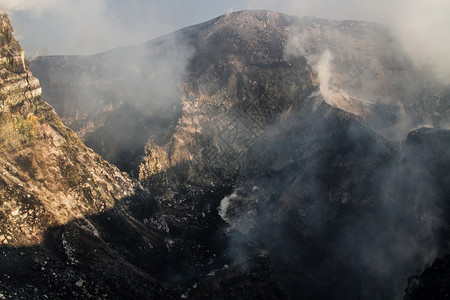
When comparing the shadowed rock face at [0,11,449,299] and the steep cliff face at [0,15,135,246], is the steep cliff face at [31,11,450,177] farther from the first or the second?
the steep cliff face at [0,15,135,246]

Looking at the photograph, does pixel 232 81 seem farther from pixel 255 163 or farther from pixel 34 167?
pixel 34 167

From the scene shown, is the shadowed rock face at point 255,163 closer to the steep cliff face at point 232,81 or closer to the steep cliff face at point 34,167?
the steep cliff face at point 232,81

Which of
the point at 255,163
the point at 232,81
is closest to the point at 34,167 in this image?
the point at 255,163

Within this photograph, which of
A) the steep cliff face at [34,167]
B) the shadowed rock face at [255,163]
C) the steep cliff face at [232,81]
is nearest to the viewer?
the steep cliff face at [34,167]

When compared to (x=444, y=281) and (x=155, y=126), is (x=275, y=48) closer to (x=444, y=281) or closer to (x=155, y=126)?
(x=155, y=126)

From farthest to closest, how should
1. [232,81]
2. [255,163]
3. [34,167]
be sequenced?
[232,81], [255,163], [34,167]

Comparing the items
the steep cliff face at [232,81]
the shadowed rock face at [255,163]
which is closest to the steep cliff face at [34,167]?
the shadowed rock face at [255,163]
